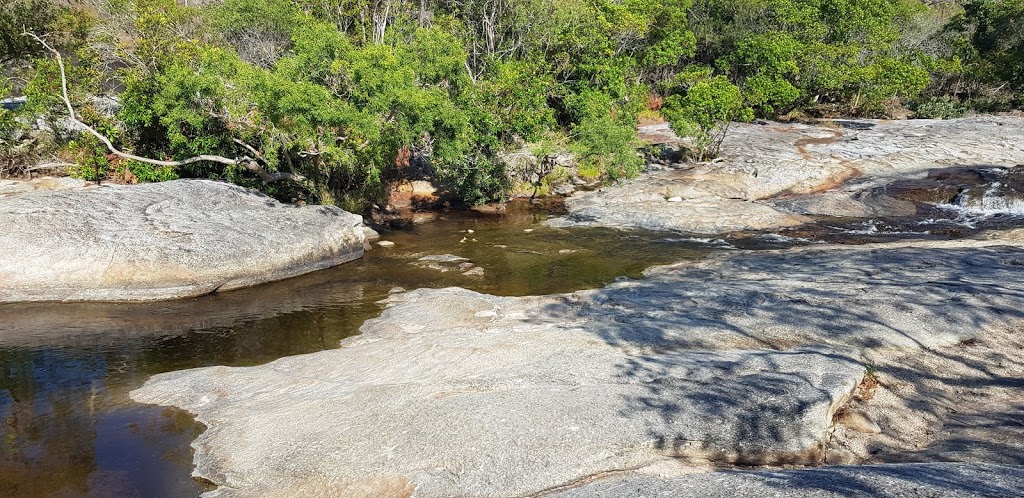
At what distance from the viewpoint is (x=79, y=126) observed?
91.6 feet

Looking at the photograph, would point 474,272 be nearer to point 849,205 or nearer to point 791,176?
point 849,205

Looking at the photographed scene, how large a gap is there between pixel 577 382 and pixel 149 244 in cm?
1468

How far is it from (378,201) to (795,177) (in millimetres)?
20091

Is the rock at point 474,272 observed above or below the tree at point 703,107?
below

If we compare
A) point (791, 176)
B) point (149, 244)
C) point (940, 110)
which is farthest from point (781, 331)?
point (940, 110)

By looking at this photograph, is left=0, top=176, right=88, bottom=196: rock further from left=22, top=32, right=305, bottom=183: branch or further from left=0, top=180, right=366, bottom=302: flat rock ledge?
left=0, top=180, right=366, bottom=302: flat rock ledge

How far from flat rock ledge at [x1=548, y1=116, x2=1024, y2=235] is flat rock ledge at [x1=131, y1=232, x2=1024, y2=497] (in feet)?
32.4

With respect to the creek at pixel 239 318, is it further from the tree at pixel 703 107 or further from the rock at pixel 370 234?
the tree at pixel 703 107

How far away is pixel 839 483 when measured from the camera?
7051 millimetres

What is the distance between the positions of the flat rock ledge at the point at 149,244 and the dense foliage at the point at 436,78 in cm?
308

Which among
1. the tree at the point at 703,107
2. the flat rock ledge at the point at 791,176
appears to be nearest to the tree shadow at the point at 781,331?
the flat rock ledge at the point at 791,176

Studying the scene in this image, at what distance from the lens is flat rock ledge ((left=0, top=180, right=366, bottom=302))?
1891cm

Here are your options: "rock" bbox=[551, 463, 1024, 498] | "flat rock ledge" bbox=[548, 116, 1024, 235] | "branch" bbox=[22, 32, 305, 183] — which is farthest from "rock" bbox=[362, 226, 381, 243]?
"rock" bbox=[551, 463, 1024, 498]

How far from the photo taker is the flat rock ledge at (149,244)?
1891 cm
